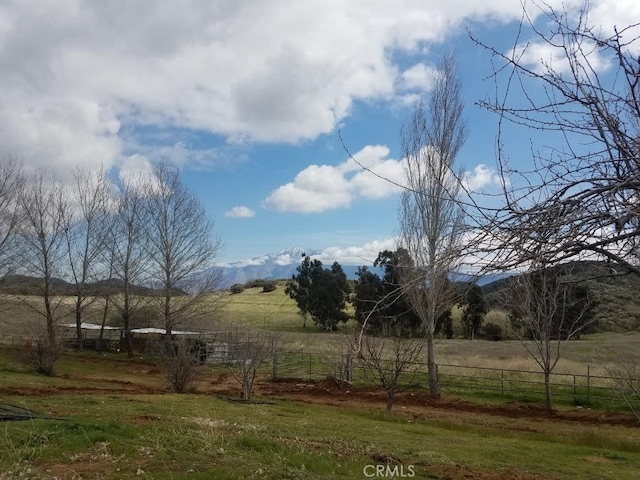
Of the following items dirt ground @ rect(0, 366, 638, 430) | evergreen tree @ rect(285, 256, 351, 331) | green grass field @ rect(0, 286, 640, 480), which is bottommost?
dirt ground @ rect(0, 366, 638, 430)

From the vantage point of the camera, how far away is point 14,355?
28969 millimetres

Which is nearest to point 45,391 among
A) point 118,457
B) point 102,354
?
point 118,457

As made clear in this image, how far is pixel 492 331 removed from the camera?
48406 mm

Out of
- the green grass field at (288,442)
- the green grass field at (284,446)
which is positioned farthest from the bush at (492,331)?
the green grass field at (284,446)

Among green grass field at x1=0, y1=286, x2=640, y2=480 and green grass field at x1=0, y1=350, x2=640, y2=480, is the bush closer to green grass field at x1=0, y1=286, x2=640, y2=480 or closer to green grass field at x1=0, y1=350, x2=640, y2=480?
green grass field at x1=0, y1=286, x2=640, y2=480

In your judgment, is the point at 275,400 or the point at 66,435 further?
the point at 275,400

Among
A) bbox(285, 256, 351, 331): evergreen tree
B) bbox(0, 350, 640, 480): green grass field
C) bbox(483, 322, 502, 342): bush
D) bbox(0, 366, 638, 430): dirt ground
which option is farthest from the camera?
bbox(285, 256, 351, 331): evergreen tree

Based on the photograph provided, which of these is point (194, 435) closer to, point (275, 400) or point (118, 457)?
point (118, 457)

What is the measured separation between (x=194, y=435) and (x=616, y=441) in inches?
457

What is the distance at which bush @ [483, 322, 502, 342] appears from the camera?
4726 centimetres

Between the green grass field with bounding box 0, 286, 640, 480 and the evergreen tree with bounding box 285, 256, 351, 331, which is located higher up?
the evergreen tree with bounding box 285, 256, 351, 331

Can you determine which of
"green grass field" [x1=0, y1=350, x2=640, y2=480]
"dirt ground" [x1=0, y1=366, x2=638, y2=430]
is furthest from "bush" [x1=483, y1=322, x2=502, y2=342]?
"green grass field" [x1=0, y1=350, x2=640, y2=480]

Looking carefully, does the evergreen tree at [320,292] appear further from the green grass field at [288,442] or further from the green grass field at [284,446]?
the green grass field at [284,446]

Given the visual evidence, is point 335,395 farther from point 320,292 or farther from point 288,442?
point 320,292
